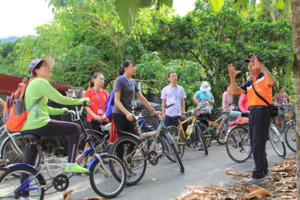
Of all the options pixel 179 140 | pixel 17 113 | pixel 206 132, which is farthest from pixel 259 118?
pixel 206 132

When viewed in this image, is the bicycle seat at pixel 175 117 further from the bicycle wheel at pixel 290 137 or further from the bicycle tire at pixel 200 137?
the bicycle wheel at pixel 290 137

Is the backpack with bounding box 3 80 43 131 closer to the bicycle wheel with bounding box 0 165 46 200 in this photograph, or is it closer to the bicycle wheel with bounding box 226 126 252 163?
the bicycle wheel with bounding box 0 165 46 200

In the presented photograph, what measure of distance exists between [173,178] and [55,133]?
2.44 metres

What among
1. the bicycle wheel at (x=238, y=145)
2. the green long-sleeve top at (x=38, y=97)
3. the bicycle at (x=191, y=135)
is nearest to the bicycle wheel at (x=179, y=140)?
the bicycle at (x=191, y=135)

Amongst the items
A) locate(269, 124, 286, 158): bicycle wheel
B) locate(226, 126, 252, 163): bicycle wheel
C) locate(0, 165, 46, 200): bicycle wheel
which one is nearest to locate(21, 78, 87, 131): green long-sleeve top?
locate(0, 165, 46, 200): bicycle wheel

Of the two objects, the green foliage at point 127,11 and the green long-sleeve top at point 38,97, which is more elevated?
the green foliage at point 127,11

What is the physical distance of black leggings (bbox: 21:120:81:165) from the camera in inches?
160

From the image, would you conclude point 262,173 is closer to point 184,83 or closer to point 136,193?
point 136,193

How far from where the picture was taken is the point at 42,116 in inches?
161

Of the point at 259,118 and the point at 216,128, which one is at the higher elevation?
the point at 259,118

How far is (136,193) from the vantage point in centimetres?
486

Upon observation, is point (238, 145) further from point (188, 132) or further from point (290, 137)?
point (290, 137)

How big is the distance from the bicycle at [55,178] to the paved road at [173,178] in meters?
0.26

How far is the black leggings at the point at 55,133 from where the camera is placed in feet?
13.4
